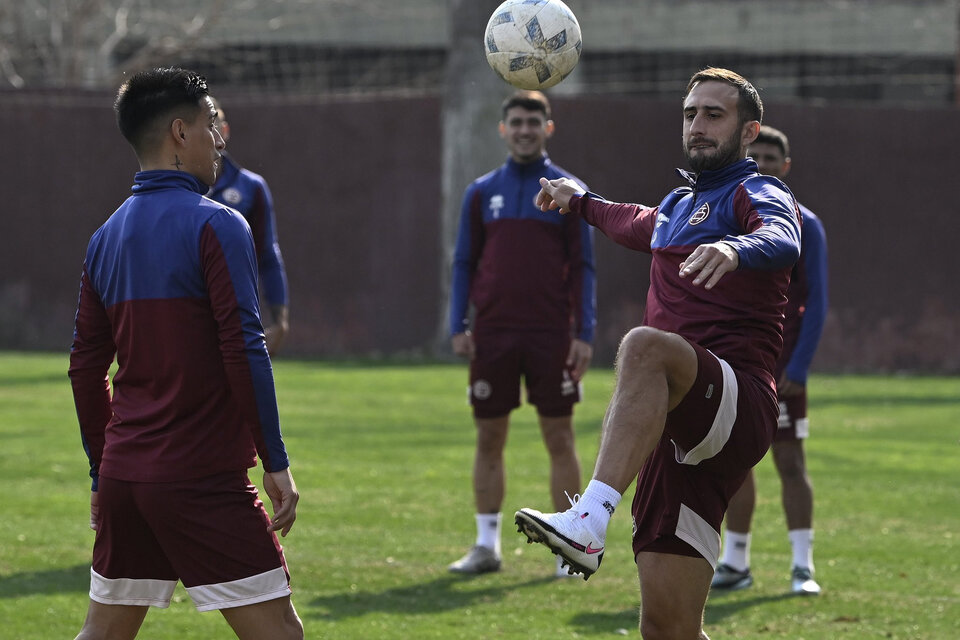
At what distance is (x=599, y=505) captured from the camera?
4527mm

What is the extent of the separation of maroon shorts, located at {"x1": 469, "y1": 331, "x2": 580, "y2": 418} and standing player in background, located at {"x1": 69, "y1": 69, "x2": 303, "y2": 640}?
154 inches

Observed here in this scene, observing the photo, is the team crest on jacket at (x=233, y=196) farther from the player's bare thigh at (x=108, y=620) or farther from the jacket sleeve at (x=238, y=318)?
the player's bare thigh at (x=108, y=620)

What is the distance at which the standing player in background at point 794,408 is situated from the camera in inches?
304

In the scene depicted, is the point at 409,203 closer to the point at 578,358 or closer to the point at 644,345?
the point at 578,358

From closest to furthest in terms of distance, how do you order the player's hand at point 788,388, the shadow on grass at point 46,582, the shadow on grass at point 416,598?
the shadow on grass at point 416,598, the shadow on grass at point 46,582, the player's hand at point 788,388

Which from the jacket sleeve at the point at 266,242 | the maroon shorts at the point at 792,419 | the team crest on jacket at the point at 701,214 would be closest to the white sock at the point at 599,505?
the team crest on jacket at the point at 701,214

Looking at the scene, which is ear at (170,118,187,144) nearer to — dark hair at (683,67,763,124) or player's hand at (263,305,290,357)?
dark hair at (683,67,763,124)

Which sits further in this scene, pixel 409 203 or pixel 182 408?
pixel 409 203

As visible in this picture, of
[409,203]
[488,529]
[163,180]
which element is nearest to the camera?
[163,180]

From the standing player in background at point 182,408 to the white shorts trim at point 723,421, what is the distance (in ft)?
4.70

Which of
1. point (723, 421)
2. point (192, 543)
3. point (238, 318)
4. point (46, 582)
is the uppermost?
point (238, 318)

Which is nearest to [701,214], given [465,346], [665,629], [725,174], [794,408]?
[725,174]

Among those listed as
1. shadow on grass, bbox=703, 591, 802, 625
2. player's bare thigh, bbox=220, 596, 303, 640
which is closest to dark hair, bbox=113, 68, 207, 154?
player's bare thigh, bbox=220, 596, 303, 640

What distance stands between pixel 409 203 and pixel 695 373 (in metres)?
16.5
